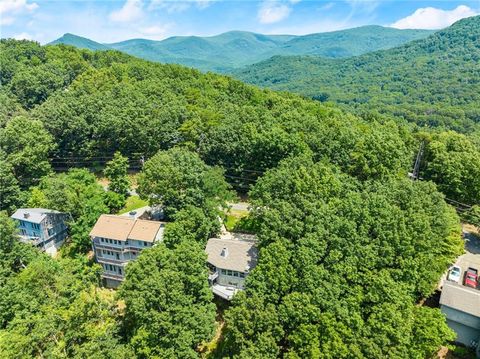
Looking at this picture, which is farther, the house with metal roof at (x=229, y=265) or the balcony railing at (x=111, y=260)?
the balcony railing at (x=111, y=260)

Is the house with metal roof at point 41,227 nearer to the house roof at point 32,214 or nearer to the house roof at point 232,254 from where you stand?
the house roof at point 32,214

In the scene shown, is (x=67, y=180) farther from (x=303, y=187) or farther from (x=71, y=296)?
(x=303, y=187)

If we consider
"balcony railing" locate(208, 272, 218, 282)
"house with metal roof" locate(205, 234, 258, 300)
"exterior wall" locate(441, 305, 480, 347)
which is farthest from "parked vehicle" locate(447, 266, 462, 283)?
"balcony railing" locate(208, 272, 218, 282)

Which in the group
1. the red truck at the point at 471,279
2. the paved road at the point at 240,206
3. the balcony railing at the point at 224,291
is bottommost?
the balcony railing at the point at 224,291

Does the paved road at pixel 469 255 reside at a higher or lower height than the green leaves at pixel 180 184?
lower

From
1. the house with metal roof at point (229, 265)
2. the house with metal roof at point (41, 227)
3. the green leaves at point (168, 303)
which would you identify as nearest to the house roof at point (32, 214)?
the house with metal roof at point (41, 227)

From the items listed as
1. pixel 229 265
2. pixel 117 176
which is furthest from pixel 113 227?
pixel 229 265

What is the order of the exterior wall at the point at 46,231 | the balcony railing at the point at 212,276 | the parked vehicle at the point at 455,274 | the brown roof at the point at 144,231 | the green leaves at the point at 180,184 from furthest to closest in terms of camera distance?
the exterior wall at the point at 46,231 → the green leaves at the point at 180,184 → the brown roof at the point at 144,231 → the balcony railing at the point at 212,276 → the parked vehicle at the point at 455,274
